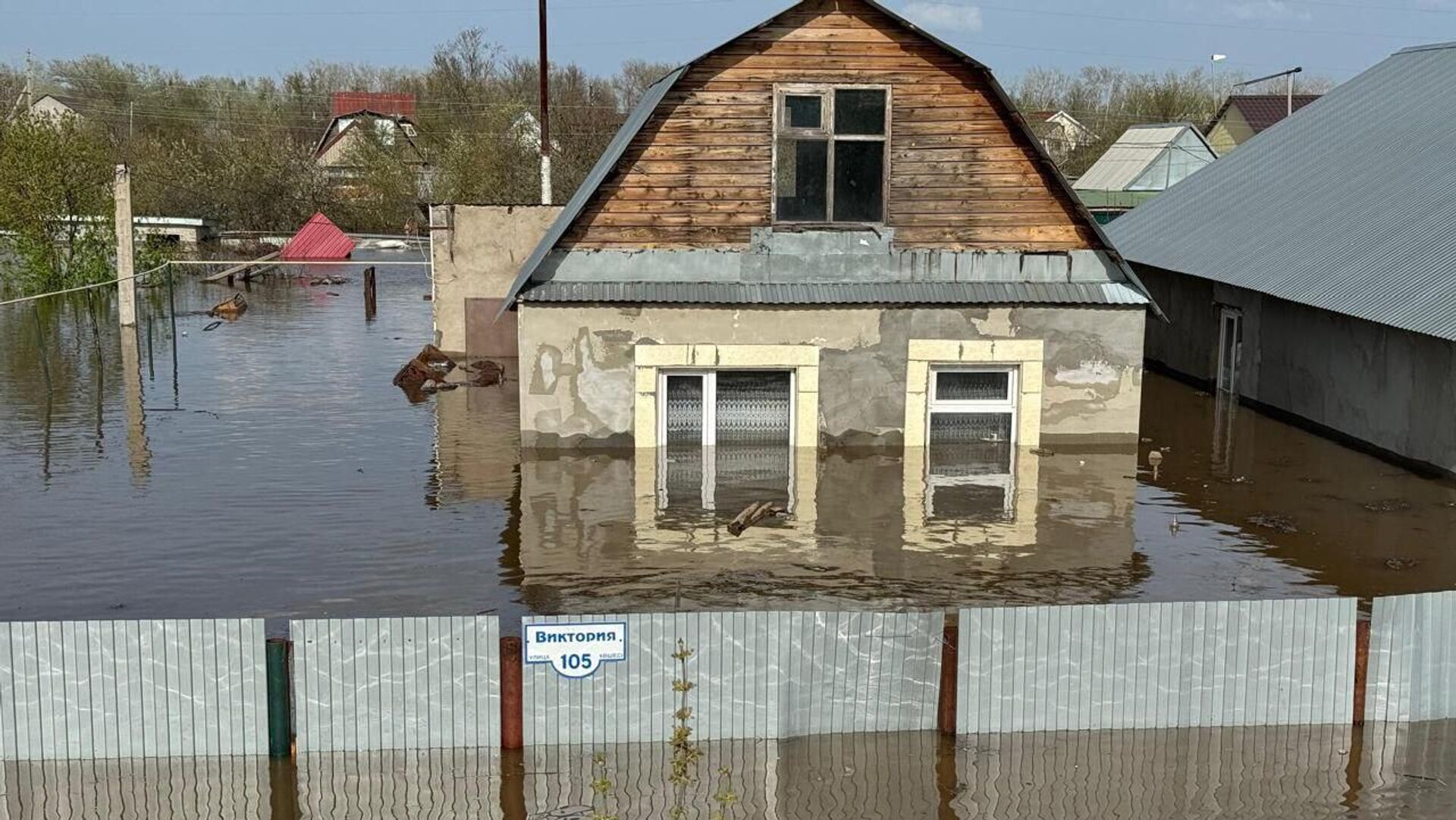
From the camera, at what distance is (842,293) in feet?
66.8

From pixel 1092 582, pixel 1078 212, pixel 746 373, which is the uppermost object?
pixel 1078 212

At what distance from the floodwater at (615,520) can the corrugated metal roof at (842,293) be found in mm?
2284

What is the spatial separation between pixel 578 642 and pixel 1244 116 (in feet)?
215

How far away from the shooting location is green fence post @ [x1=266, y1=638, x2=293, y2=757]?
32.2 feet

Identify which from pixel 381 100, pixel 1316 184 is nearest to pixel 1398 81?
pixel 1316 184

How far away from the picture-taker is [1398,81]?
28.2 meters

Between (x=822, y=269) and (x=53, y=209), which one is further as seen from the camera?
(x=53, y=209)

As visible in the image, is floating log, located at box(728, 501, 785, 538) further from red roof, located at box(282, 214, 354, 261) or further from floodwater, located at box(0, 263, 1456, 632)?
red roof, located at box(282, 214, 354, 261)

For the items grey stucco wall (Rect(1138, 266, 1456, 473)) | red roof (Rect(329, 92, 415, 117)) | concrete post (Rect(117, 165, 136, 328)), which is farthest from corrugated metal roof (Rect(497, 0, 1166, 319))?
red roof (Rect(329, 92, 415, 117))

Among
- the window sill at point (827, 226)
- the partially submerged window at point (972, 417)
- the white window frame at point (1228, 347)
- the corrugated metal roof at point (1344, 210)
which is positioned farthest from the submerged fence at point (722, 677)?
the white window frame at point (1228, 347)

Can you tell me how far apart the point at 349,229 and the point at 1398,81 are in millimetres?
58628

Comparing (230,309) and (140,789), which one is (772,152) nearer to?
(140,789)

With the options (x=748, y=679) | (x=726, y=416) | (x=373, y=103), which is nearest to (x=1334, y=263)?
(x=726, y=416)

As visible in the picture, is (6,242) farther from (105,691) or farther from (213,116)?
(213,116)
